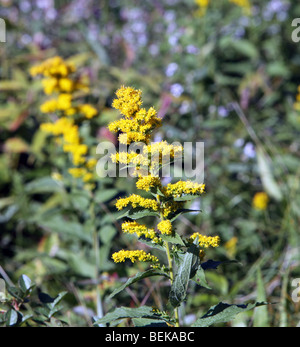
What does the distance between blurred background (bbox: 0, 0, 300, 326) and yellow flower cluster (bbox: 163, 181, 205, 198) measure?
68 centimetres

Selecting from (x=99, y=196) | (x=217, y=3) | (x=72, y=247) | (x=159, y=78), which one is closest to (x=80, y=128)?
(x=99, y=196)

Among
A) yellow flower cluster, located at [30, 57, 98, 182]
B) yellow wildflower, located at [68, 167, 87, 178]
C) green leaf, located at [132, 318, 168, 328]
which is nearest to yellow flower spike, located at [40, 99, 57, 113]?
yellow flower cluster, located at [30, 57, 98, 182]

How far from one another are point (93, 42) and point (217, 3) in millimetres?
1845

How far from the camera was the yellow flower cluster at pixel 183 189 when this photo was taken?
1104 millimetres

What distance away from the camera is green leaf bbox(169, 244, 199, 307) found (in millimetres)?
1065

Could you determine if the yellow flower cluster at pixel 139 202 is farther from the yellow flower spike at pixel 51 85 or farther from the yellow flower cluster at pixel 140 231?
the yellow flower spike at pixel 51 85

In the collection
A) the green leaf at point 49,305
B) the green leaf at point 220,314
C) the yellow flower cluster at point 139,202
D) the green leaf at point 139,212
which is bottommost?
the green leaf at point 49,305

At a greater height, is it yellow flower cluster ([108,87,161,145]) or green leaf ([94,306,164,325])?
yellow flower cluster ([108,87,161,145])

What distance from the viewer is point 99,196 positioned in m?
2.15

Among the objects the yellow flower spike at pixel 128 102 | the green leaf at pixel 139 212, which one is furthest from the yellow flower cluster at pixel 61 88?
the green leaf at pixel 139 212

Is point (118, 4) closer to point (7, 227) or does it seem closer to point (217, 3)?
point (217, 3)

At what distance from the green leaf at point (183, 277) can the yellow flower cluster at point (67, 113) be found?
1149 mm

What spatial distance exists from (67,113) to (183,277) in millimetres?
1476

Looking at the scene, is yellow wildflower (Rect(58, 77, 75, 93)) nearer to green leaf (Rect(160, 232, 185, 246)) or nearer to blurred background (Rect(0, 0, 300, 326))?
blurred background (Rect(0, 0, 300, 326))
